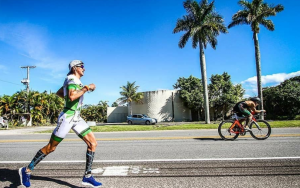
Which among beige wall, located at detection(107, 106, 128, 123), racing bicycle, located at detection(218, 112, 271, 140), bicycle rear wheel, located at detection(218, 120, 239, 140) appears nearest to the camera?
racing bicycle, located at detection(218, 112, 271, 140)

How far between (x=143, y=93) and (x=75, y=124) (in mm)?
46146

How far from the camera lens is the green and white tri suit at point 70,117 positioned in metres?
3.13

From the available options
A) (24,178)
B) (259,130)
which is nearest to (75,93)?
(24,178)

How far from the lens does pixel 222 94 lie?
44.4m

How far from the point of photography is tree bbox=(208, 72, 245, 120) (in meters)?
43.3

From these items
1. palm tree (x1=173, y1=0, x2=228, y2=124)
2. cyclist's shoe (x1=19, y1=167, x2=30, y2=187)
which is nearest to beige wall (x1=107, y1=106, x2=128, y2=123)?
palm tree (x1=173, y1=0, x2=228, y2=124)

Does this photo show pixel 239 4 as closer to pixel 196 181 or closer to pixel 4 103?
pixel 196 181

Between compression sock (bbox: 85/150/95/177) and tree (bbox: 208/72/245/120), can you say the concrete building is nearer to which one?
tree (bbox: 208/72/245/120)

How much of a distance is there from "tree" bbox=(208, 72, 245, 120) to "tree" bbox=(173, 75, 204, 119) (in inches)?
101

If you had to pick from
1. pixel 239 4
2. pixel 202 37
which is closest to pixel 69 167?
pixel 202 37

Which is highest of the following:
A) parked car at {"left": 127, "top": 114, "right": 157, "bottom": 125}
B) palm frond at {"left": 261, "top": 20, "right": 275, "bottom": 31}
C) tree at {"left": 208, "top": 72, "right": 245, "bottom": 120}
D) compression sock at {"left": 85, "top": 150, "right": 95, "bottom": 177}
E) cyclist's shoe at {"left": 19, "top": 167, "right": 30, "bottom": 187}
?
palm frond at {"left": 261, "top": 20, "right": 275, "bottom": 31}

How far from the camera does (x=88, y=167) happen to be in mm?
3139

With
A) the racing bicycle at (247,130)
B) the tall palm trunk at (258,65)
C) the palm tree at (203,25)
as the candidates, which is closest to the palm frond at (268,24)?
the tall palm trunk at (258,65)

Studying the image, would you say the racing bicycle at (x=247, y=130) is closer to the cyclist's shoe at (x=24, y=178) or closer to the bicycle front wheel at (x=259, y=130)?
the bicycle front wheel at (x=259, y=130)
